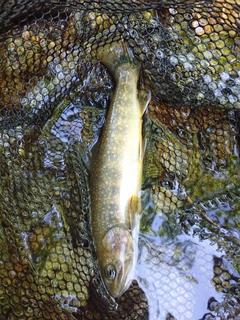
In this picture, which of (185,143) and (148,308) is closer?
(148,308)

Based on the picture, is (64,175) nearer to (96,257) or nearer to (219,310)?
(96,257)

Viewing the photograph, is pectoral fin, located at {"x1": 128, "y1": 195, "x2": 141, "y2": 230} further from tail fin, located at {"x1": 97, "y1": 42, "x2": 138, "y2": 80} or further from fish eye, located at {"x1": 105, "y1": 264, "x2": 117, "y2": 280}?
tail fin, located at {"x1": 97, "y1": 42, "x2": 138, "y2": 80}

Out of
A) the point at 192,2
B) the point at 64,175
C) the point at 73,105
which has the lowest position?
the point at 64,175

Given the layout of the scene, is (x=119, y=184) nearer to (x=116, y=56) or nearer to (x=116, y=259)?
(x=116, y=259)

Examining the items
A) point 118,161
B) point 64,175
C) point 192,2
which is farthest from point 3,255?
point 192,2

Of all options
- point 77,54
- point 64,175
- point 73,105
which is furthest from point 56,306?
point 77,54

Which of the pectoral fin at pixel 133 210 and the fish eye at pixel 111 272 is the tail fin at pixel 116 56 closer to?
the pectoral fin at pixel 133 210

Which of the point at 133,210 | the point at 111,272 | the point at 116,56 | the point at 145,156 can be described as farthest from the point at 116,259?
the point at 116,56

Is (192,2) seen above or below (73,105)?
above

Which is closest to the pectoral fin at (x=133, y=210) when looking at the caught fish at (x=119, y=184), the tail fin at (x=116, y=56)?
the caught fish at (x=119, y=184)
